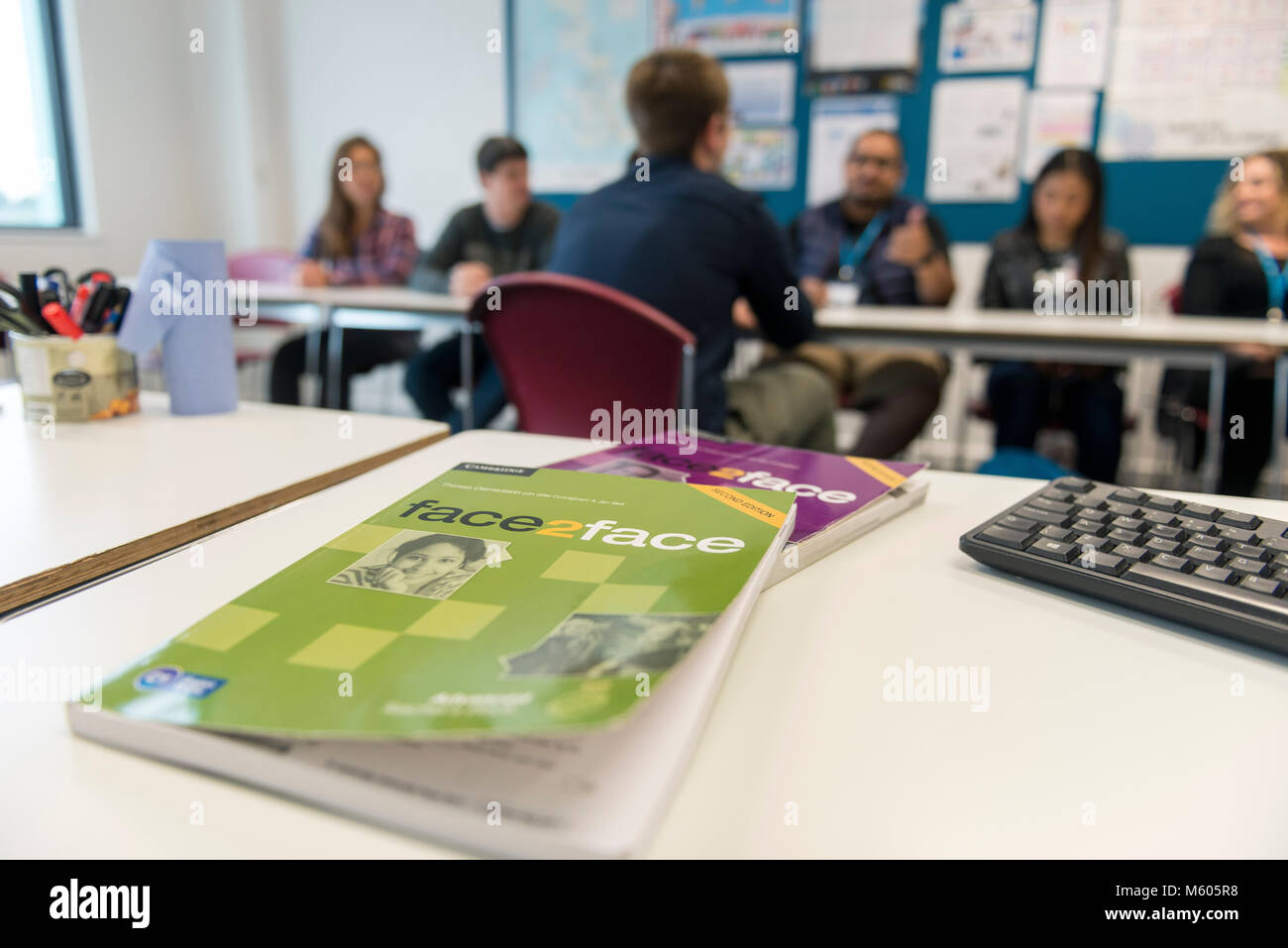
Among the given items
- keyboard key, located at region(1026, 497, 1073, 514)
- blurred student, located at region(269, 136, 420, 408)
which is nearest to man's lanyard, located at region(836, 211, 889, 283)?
blurred student, located at region(269, 136, 420, 408)

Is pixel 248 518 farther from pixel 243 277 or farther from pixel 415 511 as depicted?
pixel 243 277

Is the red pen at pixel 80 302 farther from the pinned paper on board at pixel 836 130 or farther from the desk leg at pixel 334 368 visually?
the pinned paper on board at pixel 836 130

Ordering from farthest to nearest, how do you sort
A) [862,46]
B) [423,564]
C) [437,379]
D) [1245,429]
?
1. [862,46]
2. [437,379]
3. [1245,429]
4. [423,564]

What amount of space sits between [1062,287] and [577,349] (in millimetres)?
2553

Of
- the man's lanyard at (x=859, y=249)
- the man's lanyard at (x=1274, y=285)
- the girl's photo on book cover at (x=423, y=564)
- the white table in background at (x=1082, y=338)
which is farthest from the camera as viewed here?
the man's lanyard at (x=859, y=249)

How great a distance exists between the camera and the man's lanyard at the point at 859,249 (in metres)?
3.81

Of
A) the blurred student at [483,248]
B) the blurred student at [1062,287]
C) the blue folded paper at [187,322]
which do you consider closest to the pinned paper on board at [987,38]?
the blurred student at [1062,287]

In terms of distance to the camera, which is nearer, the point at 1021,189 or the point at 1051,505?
the point at 1051,505

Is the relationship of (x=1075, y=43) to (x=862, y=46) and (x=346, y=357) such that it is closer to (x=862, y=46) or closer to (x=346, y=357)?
(x=862, y=46)

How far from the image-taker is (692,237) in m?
1.99

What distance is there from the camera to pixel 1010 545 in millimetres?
600

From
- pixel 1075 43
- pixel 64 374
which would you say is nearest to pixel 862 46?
pixel 1075 43

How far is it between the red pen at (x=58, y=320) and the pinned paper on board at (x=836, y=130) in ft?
12.2
